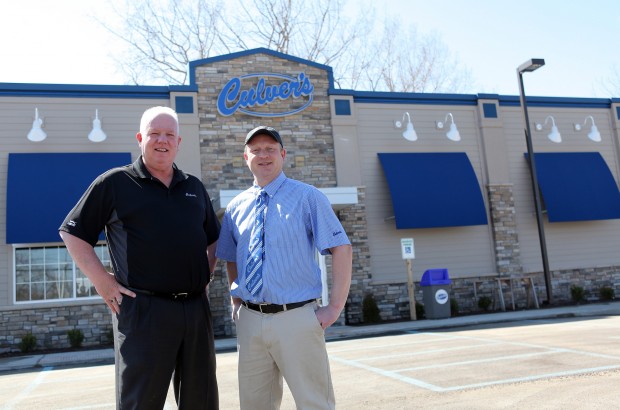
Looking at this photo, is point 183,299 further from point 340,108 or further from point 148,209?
point 340,108

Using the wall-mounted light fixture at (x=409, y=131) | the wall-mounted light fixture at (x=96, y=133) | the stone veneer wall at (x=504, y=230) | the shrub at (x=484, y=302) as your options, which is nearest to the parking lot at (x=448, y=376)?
the shrub at (x=484, y=302)

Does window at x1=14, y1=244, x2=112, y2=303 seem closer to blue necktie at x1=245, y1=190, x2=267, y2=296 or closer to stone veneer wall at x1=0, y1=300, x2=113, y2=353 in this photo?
stone veneer wall at x1=0, y1=300, x2=113, y2=353

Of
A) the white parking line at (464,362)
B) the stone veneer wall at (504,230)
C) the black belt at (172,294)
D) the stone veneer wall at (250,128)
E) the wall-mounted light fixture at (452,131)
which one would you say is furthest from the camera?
the wall-mounted light fixture at (452,131)

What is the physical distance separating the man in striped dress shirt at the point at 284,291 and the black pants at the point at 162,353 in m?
0.22

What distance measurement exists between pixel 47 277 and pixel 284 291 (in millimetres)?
12371

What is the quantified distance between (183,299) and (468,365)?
5.24 meters

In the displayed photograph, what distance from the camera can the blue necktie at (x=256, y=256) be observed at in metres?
3.38

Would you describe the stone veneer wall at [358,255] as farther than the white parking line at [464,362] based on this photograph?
Yes

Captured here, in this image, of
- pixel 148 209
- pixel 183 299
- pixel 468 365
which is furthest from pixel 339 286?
pixel 468 365

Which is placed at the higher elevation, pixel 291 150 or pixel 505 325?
pixel 291 150

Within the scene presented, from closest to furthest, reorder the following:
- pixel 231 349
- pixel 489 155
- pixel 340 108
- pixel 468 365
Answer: pixel 468 365
pixel 231 349
pixel 340 108
pixel 489 155

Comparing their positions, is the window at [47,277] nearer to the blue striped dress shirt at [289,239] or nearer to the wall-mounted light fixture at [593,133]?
the blue striped dress shirt at [289,239]

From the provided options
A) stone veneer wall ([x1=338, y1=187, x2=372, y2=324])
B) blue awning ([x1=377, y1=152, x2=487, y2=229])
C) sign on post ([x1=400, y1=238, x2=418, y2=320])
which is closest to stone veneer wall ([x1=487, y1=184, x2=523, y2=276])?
blue awning ([x1=377, y1=152, x2=487, y2=229])

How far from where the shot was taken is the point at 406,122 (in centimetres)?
1716
